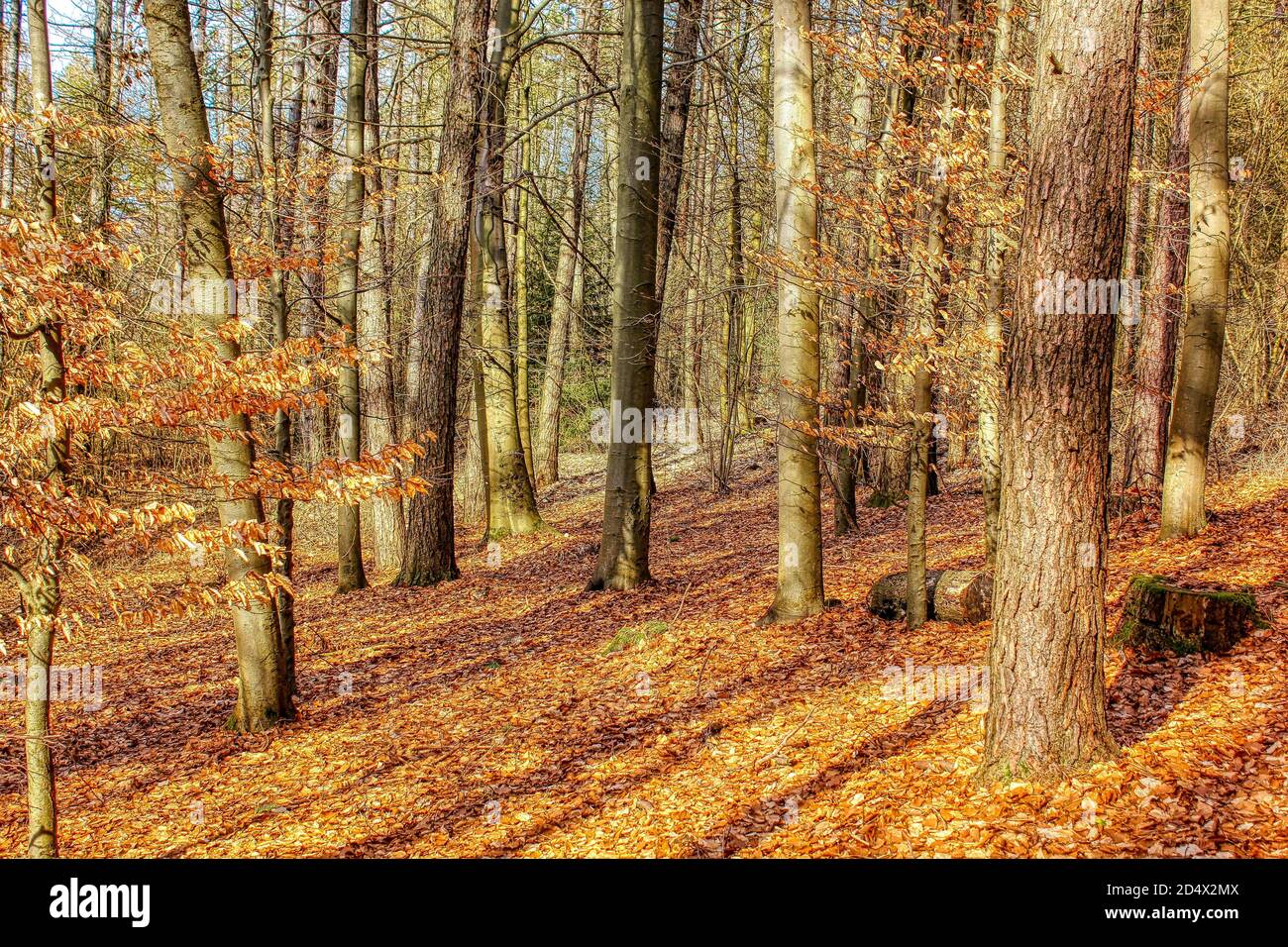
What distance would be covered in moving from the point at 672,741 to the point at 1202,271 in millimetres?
7157

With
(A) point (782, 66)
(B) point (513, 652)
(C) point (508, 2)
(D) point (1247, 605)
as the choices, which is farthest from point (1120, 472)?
(C) point (508, 2)

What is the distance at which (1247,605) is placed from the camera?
20.7 feet

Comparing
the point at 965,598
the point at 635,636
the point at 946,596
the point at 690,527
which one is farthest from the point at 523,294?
the point at 965,598

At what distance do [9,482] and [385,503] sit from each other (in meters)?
10.9

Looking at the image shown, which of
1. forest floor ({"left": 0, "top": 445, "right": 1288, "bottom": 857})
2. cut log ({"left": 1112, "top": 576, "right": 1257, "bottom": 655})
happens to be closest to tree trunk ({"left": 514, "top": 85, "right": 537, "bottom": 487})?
forest floor ({"left": 0, "top": 445, "right": 1288, "bottom": 857})

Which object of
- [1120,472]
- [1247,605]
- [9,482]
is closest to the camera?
[9,482]

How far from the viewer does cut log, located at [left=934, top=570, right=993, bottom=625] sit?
26.1ft

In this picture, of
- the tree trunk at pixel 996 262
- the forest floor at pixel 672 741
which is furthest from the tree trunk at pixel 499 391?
the tree trunk at pixel 996 262

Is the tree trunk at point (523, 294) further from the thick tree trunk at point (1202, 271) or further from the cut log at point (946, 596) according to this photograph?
the thick tree trunk at point (1202, 271)

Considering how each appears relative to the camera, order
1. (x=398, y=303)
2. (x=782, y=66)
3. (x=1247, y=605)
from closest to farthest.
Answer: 1. (x=1247, y=605)
2. (x=782, y=66)
3. (x=398, y=303)

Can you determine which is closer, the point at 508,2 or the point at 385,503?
the point at 508,2

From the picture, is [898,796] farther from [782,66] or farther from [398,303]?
[398,303]

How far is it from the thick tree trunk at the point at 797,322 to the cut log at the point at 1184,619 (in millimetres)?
2882

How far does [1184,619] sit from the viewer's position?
6270 mm
